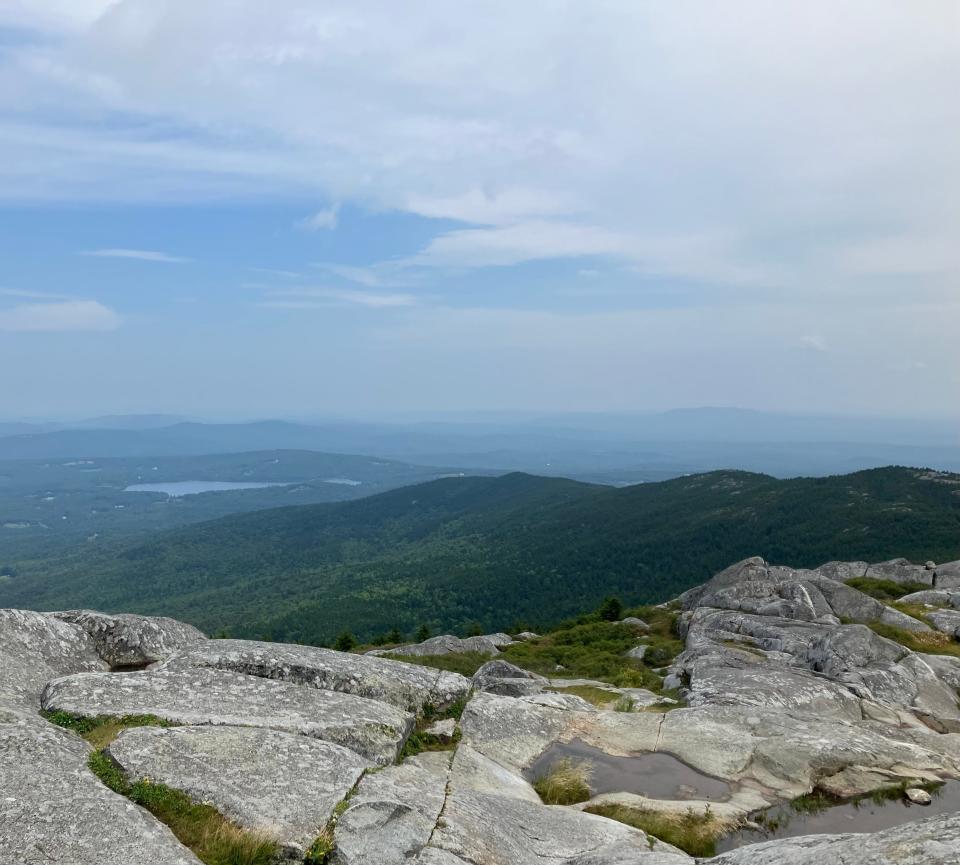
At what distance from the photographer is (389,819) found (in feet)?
33.4

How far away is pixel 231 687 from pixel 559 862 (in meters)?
8.40

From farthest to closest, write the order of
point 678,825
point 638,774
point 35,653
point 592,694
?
point 592,694, point 638,774, point 35,653, point 678,825

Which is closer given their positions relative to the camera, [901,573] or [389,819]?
[389,819]

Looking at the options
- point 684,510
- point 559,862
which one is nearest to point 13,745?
point 559,862

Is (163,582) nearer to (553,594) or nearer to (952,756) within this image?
(553,594)

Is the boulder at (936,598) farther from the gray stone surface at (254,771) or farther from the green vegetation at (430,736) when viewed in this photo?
the gray stone surface at (254,771)

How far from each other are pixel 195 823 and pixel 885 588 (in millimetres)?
55703

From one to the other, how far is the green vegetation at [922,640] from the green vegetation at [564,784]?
76.3ft

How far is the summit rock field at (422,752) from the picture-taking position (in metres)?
9.19

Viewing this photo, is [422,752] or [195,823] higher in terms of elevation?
[195,823]

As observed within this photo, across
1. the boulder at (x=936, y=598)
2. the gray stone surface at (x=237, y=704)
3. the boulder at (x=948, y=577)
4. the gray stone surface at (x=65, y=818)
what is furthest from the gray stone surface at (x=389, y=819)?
the boulder at (x=948, y=577)

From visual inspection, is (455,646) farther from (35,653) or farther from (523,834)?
(523,834)

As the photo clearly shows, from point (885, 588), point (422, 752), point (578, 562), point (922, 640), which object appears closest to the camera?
point (422, 752)

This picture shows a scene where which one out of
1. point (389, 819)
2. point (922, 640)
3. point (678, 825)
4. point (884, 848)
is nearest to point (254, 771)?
point (389, 819)
